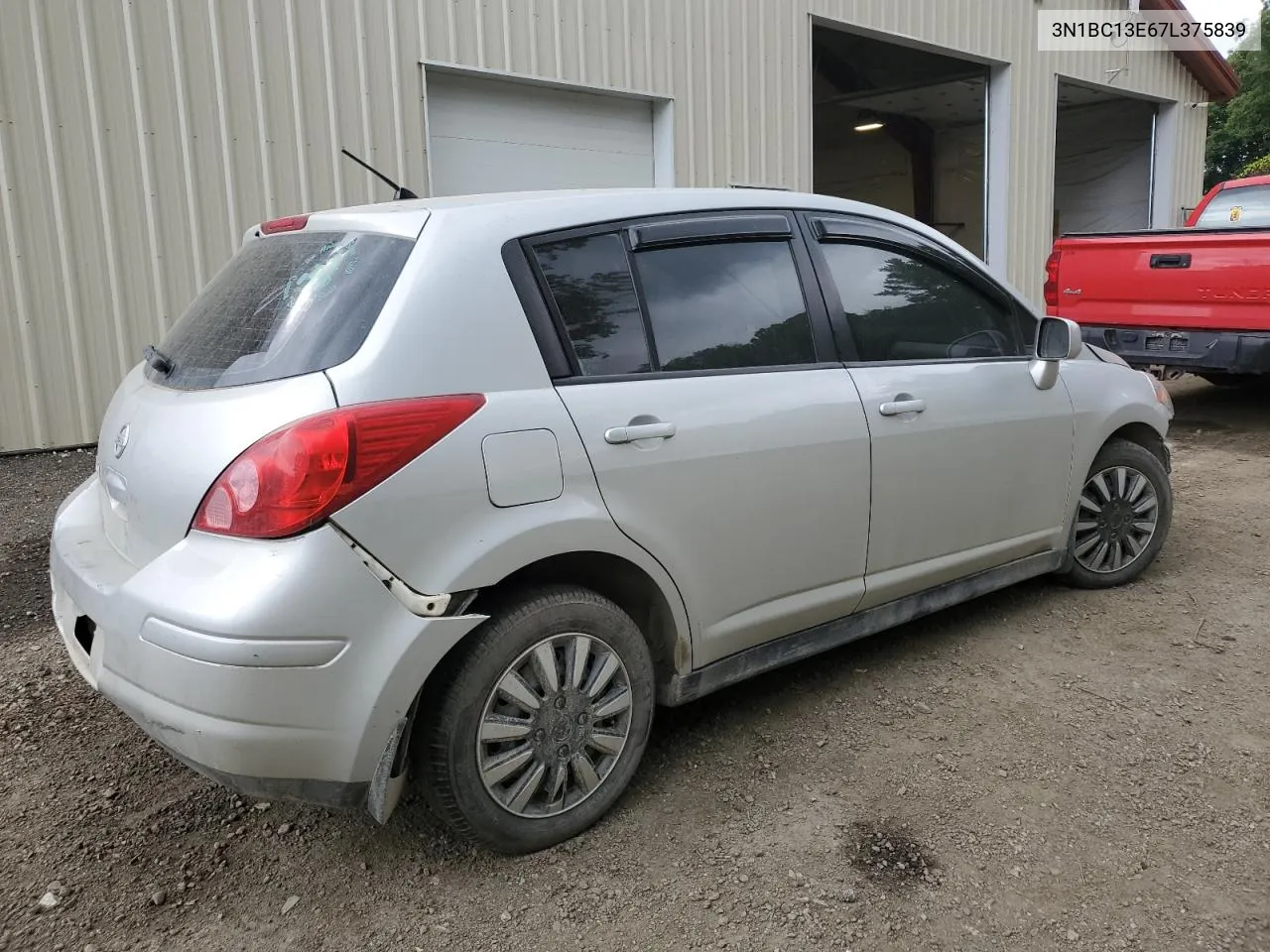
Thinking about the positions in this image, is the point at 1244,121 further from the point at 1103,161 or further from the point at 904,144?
the point at 904,144

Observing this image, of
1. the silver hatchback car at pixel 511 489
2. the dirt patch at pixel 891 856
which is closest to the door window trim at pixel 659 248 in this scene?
the silver hatchback car at pixel 511 489

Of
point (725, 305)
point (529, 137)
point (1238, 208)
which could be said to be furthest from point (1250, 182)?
point (725, 305)

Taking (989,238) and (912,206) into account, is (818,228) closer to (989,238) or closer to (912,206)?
(989,238)

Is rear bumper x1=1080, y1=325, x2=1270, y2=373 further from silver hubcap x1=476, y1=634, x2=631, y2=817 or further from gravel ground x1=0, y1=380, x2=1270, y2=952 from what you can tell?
silver hubcap x1=476, y1=634, x2=631, y2=817

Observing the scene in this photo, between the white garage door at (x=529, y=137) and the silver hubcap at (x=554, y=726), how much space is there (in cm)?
583

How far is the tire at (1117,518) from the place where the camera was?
4.16 m

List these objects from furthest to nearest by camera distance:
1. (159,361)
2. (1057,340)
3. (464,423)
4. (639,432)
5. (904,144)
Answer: (904,144) < (1057,340) < (159,361) < (639,432) < (464,423)

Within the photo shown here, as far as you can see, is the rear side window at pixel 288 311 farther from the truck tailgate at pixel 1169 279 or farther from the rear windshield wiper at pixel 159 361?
the truck tailgate at pixel 1169 279

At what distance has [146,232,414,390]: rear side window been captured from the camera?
2.28 meters

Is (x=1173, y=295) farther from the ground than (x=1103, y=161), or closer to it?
closer to it

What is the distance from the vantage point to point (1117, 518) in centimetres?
425

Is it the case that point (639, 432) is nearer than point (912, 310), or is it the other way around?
point (639, 432)

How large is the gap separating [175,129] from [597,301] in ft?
16.4

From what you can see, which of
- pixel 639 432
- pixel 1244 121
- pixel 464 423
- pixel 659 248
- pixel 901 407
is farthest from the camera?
pixel 1244 121
